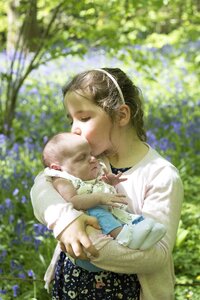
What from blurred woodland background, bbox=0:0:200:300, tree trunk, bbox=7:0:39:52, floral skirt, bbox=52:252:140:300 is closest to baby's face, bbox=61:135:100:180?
floral skirt, bbox=52:252:140:300

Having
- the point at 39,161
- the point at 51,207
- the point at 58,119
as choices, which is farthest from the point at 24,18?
the point at 51,207

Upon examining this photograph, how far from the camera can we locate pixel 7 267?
356 cm

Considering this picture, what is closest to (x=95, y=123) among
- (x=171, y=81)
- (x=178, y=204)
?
(x=178, y=204)

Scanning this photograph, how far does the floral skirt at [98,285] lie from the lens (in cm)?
204

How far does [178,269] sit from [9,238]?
1136 millimetres

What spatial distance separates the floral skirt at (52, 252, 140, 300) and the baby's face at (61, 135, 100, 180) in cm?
36

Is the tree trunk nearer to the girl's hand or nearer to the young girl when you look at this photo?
the young girl

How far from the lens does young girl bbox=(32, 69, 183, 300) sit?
1848 mm

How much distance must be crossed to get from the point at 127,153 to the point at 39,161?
288cm

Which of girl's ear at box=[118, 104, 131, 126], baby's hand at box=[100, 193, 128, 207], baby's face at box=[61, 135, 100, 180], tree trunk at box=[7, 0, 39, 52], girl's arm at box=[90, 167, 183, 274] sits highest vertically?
girl's ear at box=[118, 104, 131, 126]

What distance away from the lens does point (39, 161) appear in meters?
4.98

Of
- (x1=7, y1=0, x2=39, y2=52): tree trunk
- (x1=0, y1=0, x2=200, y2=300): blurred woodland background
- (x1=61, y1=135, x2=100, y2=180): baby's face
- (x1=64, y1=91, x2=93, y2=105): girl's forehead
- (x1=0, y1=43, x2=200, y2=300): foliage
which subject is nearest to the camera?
(x1=61, y1=135, x2=100, y2=180): baby's face

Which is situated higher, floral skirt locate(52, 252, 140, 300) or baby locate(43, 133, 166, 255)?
baby locate(43, 133, 166, 255)

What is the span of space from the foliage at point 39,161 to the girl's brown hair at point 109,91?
111 centimetres
